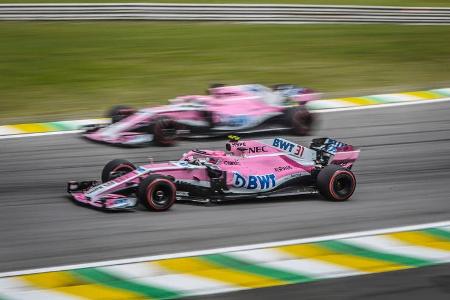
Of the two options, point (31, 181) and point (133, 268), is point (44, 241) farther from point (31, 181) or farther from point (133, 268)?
point (31, 181)

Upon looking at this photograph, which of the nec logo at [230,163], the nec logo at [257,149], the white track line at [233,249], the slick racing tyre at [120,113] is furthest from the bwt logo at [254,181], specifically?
the slick racing tyre at [120,113]

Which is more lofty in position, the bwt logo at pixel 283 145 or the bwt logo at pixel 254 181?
the bwt logo at pixel 283 145

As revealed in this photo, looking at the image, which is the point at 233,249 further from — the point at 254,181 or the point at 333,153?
the point at 333,153

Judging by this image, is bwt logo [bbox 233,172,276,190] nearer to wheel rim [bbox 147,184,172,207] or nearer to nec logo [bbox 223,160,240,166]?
nec logo [bbox 223,160,240,166]

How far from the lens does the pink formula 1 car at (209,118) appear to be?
44.0ft

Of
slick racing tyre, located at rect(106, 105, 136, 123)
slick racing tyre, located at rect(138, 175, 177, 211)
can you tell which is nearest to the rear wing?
slick racing tyre, located at rect(138, 175, 177, 211)

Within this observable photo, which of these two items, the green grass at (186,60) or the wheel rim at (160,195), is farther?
the green grass at (186,60)

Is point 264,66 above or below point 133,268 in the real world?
above

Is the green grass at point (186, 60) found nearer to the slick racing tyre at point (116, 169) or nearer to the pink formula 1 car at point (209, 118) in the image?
the pink formula 1 car at point (209, 118)

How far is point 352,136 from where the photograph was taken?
1435 cm

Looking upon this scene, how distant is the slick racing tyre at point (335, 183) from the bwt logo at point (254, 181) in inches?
22.3

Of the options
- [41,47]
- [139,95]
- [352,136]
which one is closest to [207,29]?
[41,47]

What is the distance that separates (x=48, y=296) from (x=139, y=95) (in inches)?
394

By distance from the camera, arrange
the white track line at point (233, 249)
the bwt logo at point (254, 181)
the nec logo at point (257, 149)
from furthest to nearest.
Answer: the nec logo at point (257, 149), the bwt logo at point (254, 181), the white track line at point (233, 249)
